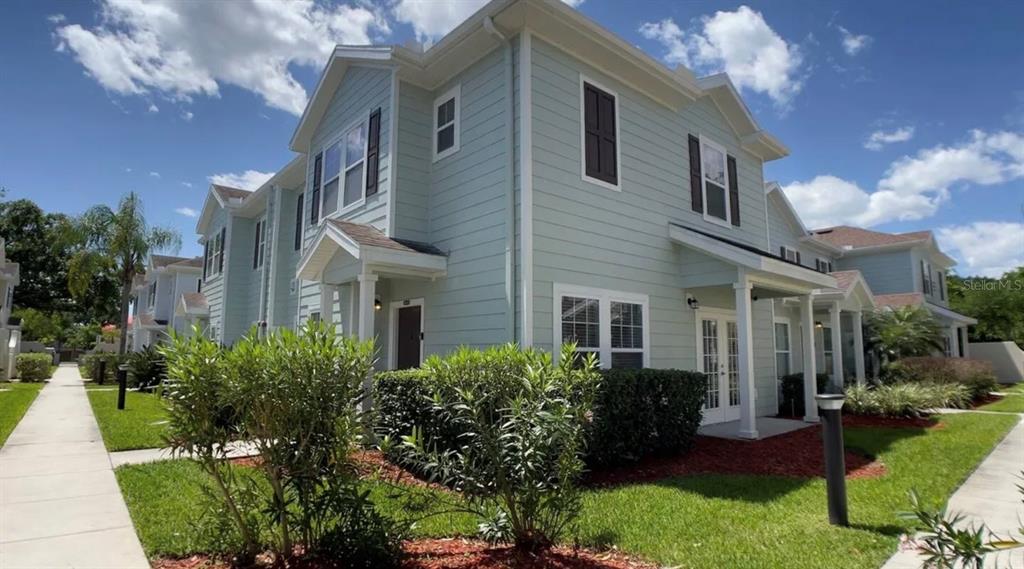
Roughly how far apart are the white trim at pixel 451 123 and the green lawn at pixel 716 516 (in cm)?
581

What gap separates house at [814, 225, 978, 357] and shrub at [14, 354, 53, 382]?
31555mm

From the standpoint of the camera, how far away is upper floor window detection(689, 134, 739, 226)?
11.6 meters

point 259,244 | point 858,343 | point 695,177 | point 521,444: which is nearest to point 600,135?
point 695,177

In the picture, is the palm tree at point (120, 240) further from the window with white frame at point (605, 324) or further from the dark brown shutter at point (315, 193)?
the window with white frame at point (605, 324)

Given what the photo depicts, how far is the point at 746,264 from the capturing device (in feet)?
30.1

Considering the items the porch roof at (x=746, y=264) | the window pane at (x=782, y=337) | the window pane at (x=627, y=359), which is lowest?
the window pane at (x=627, y=359)

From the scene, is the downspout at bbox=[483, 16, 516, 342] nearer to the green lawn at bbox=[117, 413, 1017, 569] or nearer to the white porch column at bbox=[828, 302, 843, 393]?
the green lawn at bbox=[117, 413, 1017, 569]

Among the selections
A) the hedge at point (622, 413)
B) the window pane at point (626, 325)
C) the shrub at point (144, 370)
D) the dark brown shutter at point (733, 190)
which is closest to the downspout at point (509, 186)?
the hedge at point (622, 413)

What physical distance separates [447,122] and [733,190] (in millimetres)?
6954

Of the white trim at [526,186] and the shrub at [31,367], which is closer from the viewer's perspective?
the white trim at [526,186]

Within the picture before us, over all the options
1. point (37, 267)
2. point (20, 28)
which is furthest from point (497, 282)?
point (37, 267)

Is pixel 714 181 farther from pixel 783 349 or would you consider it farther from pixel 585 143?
pixel 783 349

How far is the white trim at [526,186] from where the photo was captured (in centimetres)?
768

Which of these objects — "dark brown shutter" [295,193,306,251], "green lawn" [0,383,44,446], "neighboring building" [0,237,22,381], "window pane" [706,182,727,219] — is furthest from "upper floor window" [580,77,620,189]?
"neighboring building" [0,237,22,381]
